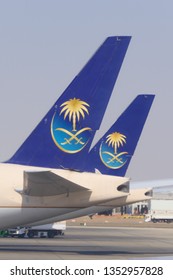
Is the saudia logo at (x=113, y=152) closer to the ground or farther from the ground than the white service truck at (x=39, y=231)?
farther from the ground

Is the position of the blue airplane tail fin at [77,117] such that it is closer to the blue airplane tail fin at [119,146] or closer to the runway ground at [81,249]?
the runway ground at [81,249]

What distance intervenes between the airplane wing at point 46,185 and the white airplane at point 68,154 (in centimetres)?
5

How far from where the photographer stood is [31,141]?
36375 mm

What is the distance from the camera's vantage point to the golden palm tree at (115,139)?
5388 centimetres

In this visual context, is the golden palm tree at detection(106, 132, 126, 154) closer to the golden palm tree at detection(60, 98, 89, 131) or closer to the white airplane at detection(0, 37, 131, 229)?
the white airplane at detection(0, 37, 131, 229)

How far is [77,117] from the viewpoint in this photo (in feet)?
119

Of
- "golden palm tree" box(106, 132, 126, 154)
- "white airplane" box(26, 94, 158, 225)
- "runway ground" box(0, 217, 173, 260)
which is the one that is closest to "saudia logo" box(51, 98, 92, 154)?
"runway ground" box(0, 217, 173, 260)

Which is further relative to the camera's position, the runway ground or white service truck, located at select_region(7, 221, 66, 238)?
white service truck, located at select_region(7, 221, 66, 238)

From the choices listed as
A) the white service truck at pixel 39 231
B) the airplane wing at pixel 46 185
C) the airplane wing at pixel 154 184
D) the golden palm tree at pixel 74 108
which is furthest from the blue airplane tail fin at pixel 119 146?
the white service truck at pixel 39 231

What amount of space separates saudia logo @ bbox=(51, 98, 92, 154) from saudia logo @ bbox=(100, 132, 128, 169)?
17065 mm

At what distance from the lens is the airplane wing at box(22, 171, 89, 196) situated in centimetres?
3408

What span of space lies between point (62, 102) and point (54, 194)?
180 inches
